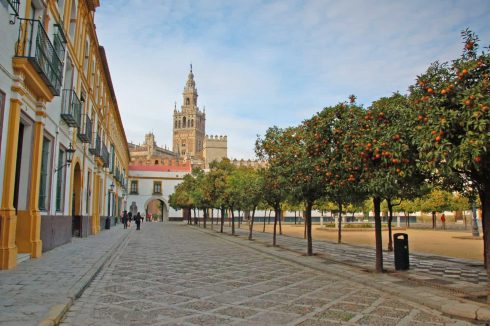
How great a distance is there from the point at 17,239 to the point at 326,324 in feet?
30.9

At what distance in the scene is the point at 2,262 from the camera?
9.88m

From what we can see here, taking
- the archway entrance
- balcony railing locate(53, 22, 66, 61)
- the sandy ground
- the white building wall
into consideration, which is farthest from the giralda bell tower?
balcony railing locate(53, 22, 66, 61)

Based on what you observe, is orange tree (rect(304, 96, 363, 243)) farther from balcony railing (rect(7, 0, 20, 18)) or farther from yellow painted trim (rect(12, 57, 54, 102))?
balcony railing (rect(7, 0, 20, 18))

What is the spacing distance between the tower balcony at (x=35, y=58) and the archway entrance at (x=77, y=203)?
8561mm

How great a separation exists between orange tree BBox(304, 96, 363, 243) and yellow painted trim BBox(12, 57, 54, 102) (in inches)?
304

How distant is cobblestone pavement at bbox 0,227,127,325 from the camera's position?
5883 millimetres

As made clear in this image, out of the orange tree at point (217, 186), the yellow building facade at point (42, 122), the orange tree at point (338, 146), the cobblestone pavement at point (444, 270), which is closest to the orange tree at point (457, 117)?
the cobblestone pavement at point (444, 270)

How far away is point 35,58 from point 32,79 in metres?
0.74

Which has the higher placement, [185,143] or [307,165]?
[185,143]

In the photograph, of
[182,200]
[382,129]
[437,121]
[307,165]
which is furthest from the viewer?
[182,200]

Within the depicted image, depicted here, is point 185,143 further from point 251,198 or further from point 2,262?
point 2,262

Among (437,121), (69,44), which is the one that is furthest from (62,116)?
(437,121)

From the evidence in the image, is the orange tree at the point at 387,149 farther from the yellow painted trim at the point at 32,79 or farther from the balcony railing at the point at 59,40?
the balcony railing at the point at 59,40

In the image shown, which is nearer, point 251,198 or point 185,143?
point 251,198
